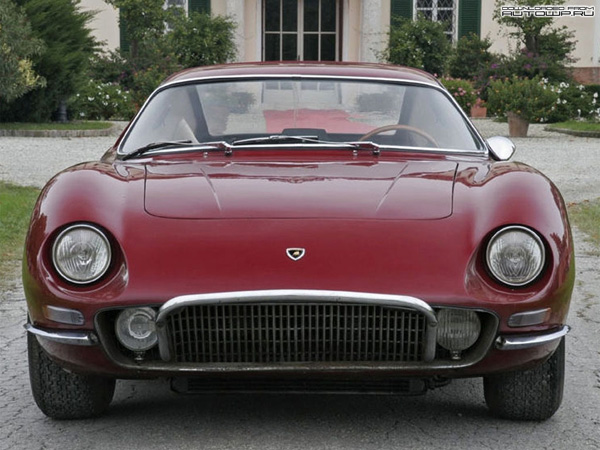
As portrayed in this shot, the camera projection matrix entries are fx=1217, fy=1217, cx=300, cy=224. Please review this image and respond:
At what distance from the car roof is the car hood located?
3.26 ft

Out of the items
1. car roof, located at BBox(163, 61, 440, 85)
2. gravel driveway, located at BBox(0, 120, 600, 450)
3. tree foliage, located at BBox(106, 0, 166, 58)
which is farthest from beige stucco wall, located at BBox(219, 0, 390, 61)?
gravel driveway, located at BBox(0, 120, 600, 450)

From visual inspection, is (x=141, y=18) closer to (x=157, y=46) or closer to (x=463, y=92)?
(x=157, y=46)

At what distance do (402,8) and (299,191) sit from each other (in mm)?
27379

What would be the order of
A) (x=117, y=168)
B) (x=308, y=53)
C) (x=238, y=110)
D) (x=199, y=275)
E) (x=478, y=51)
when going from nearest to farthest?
1. (x=199, y=275)
2. (x=117, y=168)
3. (x=238, y=110)
4. (x=478, y=51)
5. (x=308, y=53)

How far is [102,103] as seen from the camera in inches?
972

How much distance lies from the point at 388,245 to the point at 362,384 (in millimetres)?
471

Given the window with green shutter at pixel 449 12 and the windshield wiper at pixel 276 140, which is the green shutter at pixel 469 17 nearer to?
the window with green shutter at pixel 449 12

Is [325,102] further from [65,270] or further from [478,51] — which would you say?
[478,51]

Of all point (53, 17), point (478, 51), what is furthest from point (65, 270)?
point (478, 51)

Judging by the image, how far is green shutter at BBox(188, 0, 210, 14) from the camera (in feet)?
100

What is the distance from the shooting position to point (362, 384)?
3.95 metres

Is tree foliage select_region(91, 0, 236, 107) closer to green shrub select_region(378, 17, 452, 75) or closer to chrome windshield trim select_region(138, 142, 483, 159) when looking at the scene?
green shrub select_region(378, 17, 452, 75)

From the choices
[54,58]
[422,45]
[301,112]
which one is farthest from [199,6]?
[301,112]

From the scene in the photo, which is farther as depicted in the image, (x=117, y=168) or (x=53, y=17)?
(x=53, y=17)
